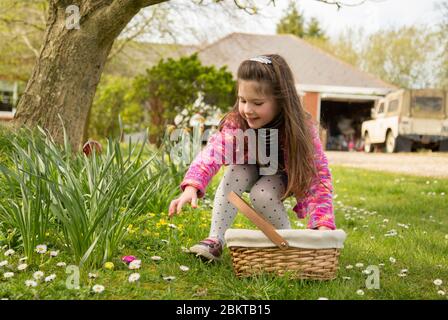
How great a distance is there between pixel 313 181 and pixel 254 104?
1.35ft

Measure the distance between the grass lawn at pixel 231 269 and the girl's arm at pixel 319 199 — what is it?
0.81 ft

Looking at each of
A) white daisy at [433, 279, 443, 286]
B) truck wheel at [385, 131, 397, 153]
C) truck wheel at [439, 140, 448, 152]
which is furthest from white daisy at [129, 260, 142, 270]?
truck wheel at [385, 131, 397, 153]

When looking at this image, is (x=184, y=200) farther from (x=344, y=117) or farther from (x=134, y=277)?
(x=344, y=117)

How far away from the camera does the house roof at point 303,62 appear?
1975cm

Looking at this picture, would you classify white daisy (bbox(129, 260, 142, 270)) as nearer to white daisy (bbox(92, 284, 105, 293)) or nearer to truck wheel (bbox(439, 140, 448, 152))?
white daisy (bbox(92, 284, 105, 293))

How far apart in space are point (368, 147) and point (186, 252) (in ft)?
44.0

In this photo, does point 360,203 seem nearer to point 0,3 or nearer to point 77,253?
point 77,253

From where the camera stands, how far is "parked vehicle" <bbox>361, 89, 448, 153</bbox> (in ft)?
38.1

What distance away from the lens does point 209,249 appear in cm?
240

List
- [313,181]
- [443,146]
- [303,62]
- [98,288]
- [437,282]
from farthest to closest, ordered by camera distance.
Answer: [303,62] → [443,146] → [313,181] → [437,282] → [98,288]

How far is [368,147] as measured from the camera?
15258 mm

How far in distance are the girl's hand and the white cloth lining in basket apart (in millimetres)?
192

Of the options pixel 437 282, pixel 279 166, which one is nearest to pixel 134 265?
pixel 279 166

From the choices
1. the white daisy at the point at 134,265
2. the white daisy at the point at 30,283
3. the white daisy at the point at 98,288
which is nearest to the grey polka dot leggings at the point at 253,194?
the white daisy at the point at 134,265
